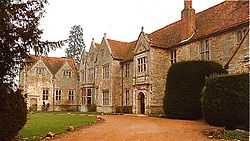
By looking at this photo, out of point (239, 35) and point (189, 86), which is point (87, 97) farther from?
point (239, 35)

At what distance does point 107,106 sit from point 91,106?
5.38 meters

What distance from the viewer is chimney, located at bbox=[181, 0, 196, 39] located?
30.2 m

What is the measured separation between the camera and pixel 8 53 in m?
12.1

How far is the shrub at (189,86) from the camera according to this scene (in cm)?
2362

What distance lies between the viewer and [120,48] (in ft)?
139

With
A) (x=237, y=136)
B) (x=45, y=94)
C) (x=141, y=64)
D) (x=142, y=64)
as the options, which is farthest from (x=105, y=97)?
(x=237, y=136)

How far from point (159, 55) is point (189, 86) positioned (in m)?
8.61

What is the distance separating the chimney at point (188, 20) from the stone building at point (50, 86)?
27.4m

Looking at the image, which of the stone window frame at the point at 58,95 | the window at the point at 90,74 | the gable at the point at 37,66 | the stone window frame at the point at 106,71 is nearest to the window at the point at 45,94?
the stone window frame at the point at 58,95

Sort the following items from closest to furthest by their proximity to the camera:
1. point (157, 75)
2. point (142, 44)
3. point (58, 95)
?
point (157, 75) → point (142, 44) → point (58, 95)

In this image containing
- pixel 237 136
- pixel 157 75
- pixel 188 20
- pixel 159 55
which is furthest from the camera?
pixel 159 55

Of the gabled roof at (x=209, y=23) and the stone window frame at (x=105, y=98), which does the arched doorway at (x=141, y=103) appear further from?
the stone window frame at (x=105, y=98)

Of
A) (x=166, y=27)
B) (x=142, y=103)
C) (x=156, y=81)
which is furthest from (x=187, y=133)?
(x=166, y=27)

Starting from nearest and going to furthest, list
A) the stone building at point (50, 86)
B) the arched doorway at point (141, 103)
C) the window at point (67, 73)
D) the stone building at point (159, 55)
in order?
the stone building at point (159, 55) < the arched doorway at point (141, 103) < the stone building at point (50, 86) < the window at point (67, 73)
